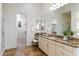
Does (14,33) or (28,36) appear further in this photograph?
(14,33)

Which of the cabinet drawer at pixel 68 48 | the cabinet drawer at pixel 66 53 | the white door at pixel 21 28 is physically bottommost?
the cabinet drawer at pixel 66 53

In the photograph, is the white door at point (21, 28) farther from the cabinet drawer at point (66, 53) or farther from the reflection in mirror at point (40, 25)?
the cabinet drawer at point (66, 53)

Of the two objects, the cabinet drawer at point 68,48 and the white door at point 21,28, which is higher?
the white door at point 21,28

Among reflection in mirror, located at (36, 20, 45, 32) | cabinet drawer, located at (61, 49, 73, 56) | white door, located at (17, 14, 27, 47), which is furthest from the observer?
reflection in mirror, located at (36, 20, 45, 32)

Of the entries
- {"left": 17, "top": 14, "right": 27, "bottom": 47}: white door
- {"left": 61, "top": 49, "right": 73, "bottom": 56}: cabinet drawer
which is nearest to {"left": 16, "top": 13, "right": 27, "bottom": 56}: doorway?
{"left": 17, "top": 14, "right": 27, "bottom": 47}: white door

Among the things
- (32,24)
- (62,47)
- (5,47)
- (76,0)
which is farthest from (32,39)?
(76,0)

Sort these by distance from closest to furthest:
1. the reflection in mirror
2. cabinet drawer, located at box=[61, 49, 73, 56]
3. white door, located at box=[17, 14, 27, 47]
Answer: cabinet drawer, located at box=[61, 49, 73, 56] < white door, located at box=[17, 14, 27, 47] < the reflection in mirror

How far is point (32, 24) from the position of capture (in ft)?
15.4

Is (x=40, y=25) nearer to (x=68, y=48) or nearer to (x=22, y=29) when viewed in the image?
(x=22, y=29)

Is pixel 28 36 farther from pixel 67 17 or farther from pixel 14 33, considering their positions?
pixel 67 17

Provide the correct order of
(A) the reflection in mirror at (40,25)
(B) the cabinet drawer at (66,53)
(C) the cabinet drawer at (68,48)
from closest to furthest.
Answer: (C) the cabinet drawer at (68,48) → (B) the cabinet drawer at (66,53) → (A) the reflection in mirror at (40,25)

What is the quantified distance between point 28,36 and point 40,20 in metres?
0.77

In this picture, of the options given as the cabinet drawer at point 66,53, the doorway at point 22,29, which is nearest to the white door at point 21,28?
the doorway at point 22,29

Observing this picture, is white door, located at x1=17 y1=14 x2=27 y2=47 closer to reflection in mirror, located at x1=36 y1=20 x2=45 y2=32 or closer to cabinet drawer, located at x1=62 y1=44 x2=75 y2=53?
reflection in mirror, located at x1=36 y1=20 x2=45 y2=32
